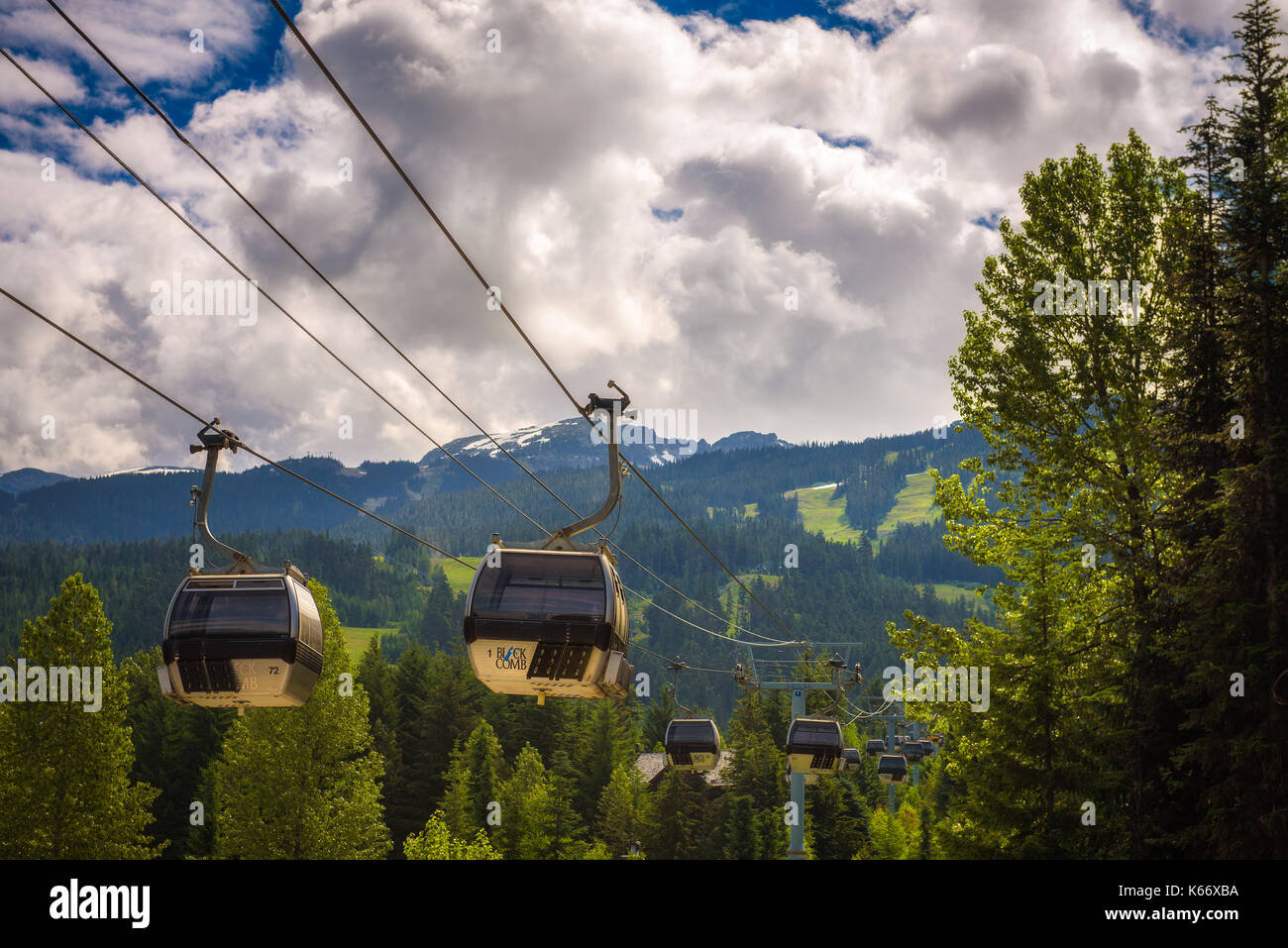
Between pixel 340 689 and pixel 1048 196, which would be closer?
pixel 1048 196

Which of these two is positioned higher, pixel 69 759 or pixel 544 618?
pixel 544 618

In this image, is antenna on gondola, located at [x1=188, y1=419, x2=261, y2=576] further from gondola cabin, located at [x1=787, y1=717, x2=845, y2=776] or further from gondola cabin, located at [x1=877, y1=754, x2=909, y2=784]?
gondola cabin, located at [x1=877, y1=754, x2=909, y2=784]

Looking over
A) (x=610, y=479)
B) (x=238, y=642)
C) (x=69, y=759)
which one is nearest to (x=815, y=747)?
(x=610, y=479)

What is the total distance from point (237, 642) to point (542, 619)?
4781 mm

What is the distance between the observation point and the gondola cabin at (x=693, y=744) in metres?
36.3

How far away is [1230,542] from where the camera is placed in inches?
766

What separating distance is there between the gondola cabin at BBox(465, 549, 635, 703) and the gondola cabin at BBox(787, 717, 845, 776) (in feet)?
65.3

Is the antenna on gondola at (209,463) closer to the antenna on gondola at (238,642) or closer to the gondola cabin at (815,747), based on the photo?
the antenna on gondola at (238,642)

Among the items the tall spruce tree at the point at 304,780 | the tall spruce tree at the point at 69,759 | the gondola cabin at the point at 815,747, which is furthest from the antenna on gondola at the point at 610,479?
the tall spruce tree at the point at 69,759

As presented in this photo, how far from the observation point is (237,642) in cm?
1622

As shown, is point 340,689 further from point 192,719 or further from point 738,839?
point 192,719

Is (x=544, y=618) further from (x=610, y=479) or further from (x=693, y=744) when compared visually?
(x=693, y=744)
